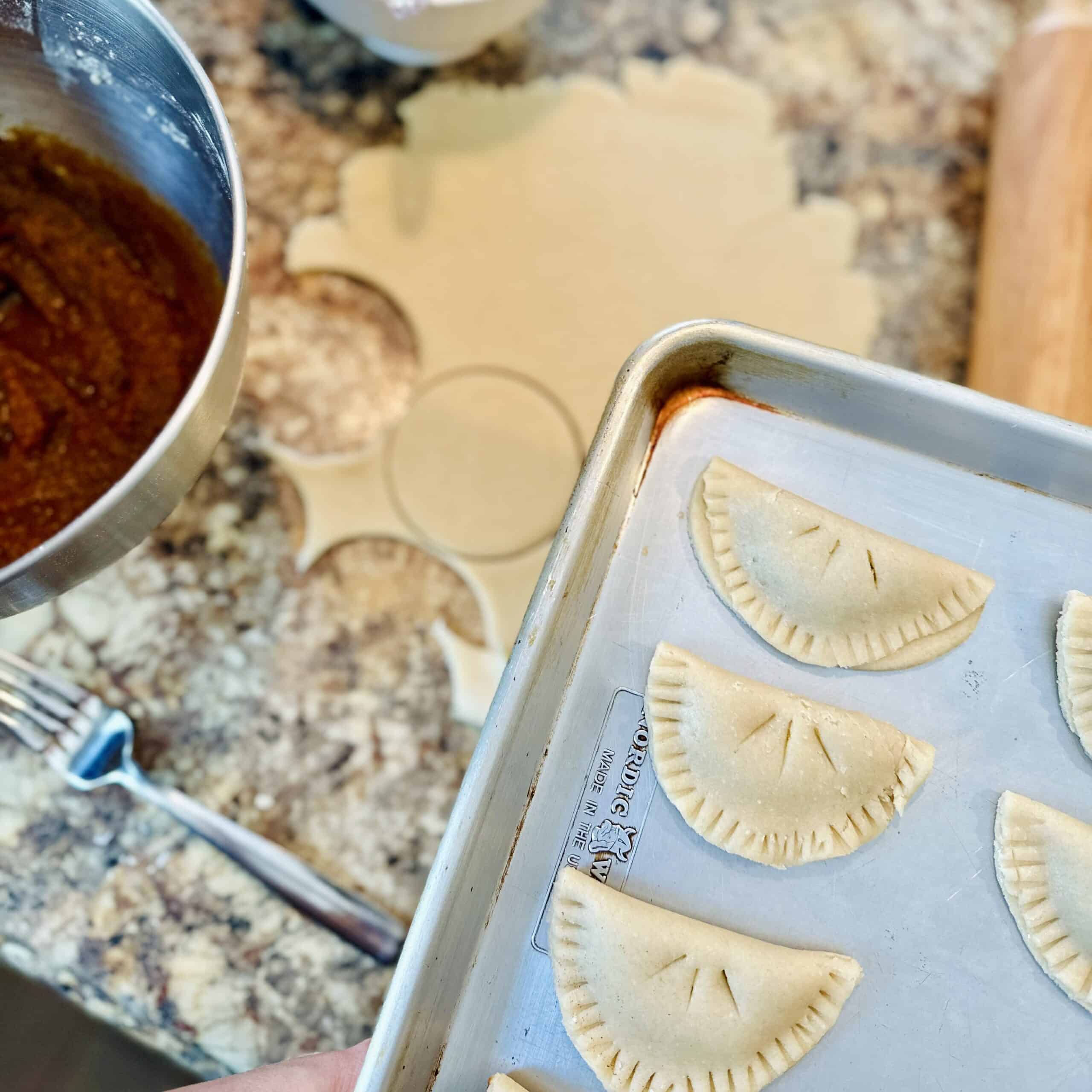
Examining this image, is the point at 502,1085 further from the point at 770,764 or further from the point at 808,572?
the point at 808,572

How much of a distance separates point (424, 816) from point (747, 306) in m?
1.13

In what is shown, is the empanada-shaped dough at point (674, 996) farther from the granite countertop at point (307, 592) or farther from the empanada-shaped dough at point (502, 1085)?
the granite countertop at point (307, 592)

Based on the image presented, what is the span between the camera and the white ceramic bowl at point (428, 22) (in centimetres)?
146

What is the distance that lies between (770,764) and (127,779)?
95 cm

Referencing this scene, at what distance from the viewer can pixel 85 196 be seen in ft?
4.04

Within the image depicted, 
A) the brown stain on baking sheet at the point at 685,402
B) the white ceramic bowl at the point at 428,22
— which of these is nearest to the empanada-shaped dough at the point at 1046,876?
the brown stain on baking sheet at the point at 685,402

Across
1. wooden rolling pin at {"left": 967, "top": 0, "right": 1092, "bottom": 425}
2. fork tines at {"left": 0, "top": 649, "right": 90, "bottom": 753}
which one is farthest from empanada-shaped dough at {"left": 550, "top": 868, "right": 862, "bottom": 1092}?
wooden rolling pin at {"left": 967, "top": 0, "right": 1092, "bottom": 425}

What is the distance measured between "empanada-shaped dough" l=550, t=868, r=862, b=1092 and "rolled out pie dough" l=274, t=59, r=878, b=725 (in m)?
0.64

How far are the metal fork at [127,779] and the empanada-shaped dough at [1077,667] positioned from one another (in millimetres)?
1009

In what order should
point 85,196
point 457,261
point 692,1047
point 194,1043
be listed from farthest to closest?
1. point 457,261
2. point 194,1043
3. point 85,196
4. point 692,1047

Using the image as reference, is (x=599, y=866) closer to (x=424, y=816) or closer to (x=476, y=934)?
(x=476, y=934)

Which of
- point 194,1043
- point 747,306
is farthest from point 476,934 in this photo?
point 747,306

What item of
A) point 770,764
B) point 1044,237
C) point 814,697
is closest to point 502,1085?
point 770,764

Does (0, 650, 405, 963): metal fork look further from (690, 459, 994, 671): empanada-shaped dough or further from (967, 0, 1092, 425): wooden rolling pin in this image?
(967, 0, 1092, 425): wooden rolling pin
